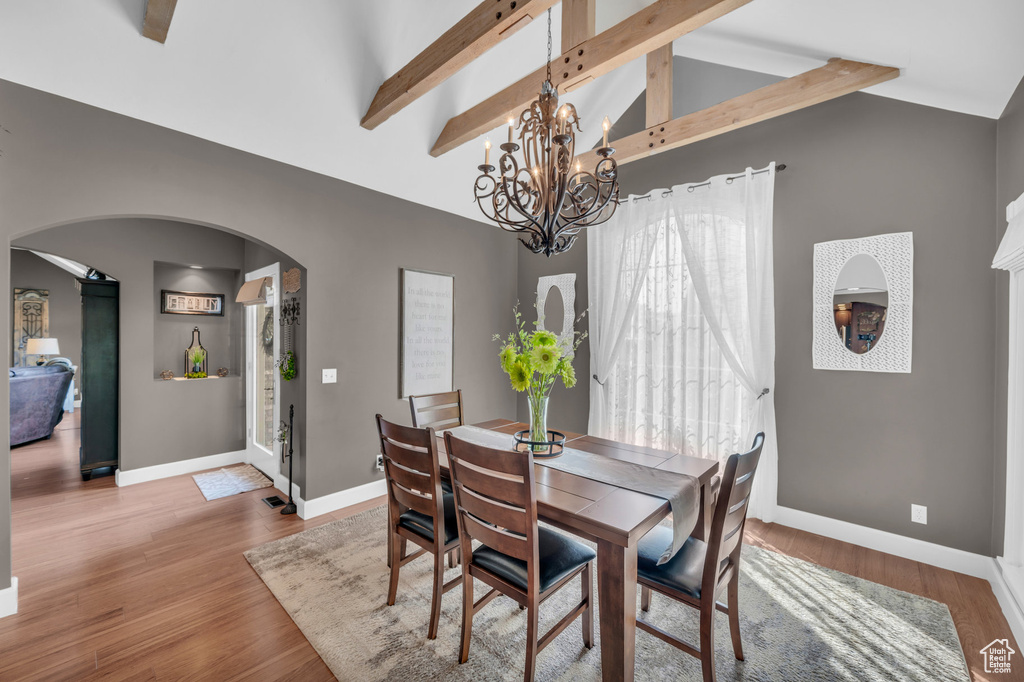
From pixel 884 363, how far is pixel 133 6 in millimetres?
4631

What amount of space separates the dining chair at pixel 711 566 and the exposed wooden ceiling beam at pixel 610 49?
186cm

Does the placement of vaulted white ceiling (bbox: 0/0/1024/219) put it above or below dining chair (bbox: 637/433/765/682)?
above

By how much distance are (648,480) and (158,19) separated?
3.17m

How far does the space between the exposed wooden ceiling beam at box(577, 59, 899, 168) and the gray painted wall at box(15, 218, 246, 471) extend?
14.0 feet

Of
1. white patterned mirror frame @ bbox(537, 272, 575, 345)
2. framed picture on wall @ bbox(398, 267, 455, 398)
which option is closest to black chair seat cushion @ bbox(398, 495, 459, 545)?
framed picture on wall @ bbox(398, 267, 455, 398)

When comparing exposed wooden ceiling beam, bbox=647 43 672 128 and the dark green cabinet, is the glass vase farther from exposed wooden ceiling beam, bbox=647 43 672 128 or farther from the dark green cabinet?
the dark green cabinet

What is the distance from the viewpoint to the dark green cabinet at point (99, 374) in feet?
12.3

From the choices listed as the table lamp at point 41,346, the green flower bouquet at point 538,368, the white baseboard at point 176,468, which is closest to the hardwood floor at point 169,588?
the white baseboard at point 176,468

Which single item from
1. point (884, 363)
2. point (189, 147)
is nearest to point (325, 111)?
point (189, 147)

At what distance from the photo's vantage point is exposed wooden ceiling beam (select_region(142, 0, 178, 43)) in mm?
1945

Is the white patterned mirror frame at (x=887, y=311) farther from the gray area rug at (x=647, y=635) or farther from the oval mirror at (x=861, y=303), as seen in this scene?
the gray area rug at (x=647, y=635)

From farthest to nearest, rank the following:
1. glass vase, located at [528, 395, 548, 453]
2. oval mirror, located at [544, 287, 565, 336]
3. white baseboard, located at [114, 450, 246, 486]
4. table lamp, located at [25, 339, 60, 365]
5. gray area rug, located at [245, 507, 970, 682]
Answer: table lamp, located at [25, 339, 60, 365] < oval mirror, located at [544, 287, 565, 336] < white baseboard, located at [114, 450, 246, 486] < glass vase, located at [528, 395, 548, 453] < gray area rug, located at [245, 507, 970, 682]

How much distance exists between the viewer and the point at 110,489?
12.1 ft

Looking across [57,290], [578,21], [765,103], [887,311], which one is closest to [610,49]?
[578,21]
